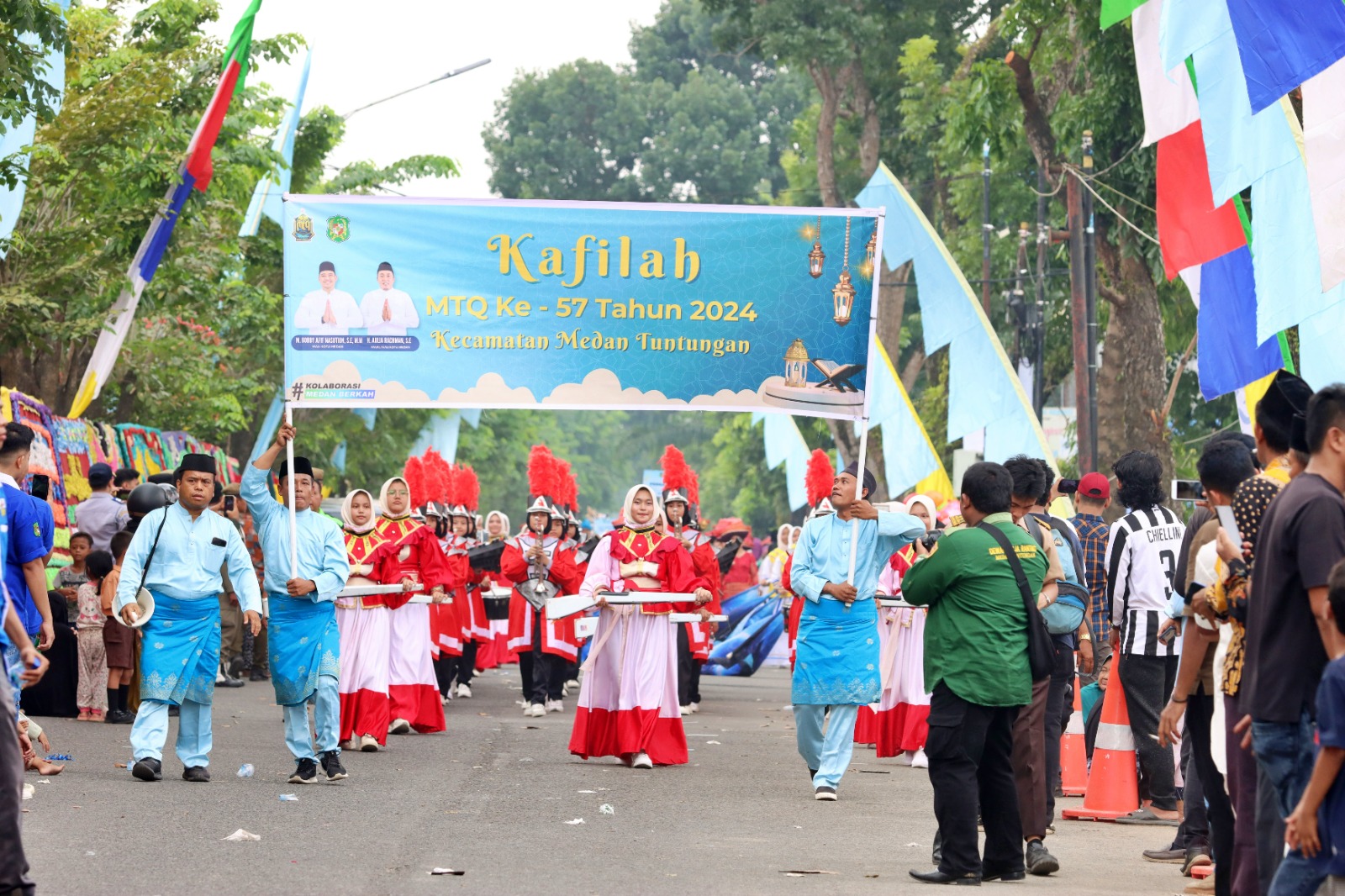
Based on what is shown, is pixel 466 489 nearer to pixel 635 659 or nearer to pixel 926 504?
pixel 926 504

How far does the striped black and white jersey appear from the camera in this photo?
33.8 ft

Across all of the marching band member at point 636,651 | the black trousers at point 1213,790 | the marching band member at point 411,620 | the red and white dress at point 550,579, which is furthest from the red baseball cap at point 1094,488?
the red and white dress at point 550,579

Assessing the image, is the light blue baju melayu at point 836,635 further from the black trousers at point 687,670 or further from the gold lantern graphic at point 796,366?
the black trousers at point 687,670

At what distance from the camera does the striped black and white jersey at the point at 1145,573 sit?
1030cm

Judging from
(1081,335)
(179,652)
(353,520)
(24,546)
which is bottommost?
(179,652)

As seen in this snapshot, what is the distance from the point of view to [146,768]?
10.7 meters

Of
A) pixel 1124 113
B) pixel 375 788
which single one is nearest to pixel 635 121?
pixel 1124 113

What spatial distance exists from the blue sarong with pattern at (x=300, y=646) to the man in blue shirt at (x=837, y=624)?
2.76 metres

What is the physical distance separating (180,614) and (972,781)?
4.92 meters

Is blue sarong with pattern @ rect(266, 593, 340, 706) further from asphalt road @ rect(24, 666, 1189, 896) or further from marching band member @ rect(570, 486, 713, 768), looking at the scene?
marching band member @ rect(570, 486, 713, 768)

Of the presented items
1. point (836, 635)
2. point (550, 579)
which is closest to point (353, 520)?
point (550, 579)

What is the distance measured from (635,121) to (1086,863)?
49.0 m

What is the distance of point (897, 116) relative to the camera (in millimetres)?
37125

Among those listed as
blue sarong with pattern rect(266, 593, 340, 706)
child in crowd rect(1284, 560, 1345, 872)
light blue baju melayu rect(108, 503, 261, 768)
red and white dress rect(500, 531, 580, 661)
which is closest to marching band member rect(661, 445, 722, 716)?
red and white dress rect(500, 531, 580, 661)
